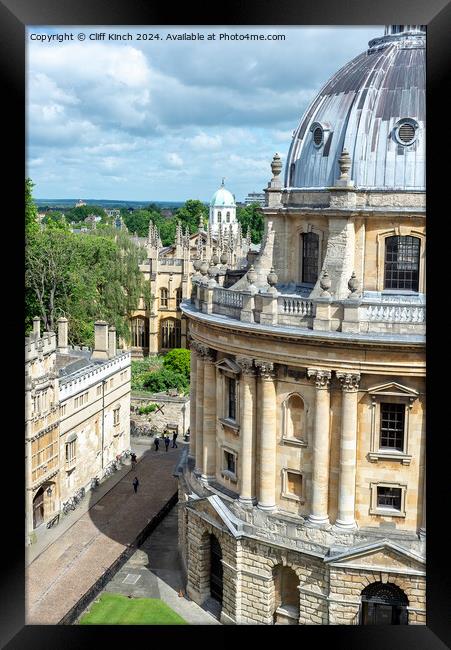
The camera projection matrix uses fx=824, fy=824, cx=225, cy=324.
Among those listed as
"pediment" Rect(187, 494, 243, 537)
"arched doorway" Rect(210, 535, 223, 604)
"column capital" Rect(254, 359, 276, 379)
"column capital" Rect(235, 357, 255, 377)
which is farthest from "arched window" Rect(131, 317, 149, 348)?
"column capital" Rect(254, 359, 276, 379)

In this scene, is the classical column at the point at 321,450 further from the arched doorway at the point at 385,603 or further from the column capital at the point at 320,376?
the arched doorway at the point at 385,603

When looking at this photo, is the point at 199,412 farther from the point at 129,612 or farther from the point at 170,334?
the point at 170,334

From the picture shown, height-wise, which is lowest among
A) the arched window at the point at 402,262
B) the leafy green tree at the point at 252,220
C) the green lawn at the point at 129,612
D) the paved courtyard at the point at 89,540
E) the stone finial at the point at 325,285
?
the green lawn at the point at 129,612

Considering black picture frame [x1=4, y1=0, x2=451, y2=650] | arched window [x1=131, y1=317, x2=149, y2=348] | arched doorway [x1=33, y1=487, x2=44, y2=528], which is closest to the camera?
black picture frame [x1=4, y1=0, x2=451, y2=650]

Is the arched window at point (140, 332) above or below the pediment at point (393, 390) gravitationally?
below

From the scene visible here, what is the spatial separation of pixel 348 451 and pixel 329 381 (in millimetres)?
1888

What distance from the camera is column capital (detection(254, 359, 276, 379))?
878 inches

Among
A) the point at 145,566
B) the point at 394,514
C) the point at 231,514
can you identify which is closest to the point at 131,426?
the point at 145,566

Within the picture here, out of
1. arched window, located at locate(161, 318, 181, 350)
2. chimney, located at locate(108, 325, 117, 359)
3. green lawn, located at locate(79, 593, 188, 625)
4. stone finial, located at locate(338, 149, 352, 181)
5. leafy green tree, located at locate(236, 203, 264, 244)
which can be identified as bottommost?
green lawn, located at locate(79, 593, 188, 625)

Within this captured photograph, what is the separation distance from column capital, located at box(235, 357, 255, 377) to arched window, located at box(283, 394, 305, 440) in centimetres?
130

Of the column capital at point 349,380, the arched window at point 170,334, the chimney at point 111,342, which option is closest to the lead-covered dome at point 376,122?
the column capital at point 349,380

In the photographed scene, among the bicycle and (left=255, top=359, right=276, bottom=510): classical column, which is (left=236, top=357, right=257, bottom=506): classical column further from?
the bicycle

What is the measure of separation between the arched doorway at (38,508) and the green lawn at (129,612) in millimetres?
5920

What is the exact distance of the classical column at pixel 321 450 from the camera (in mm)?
21531
